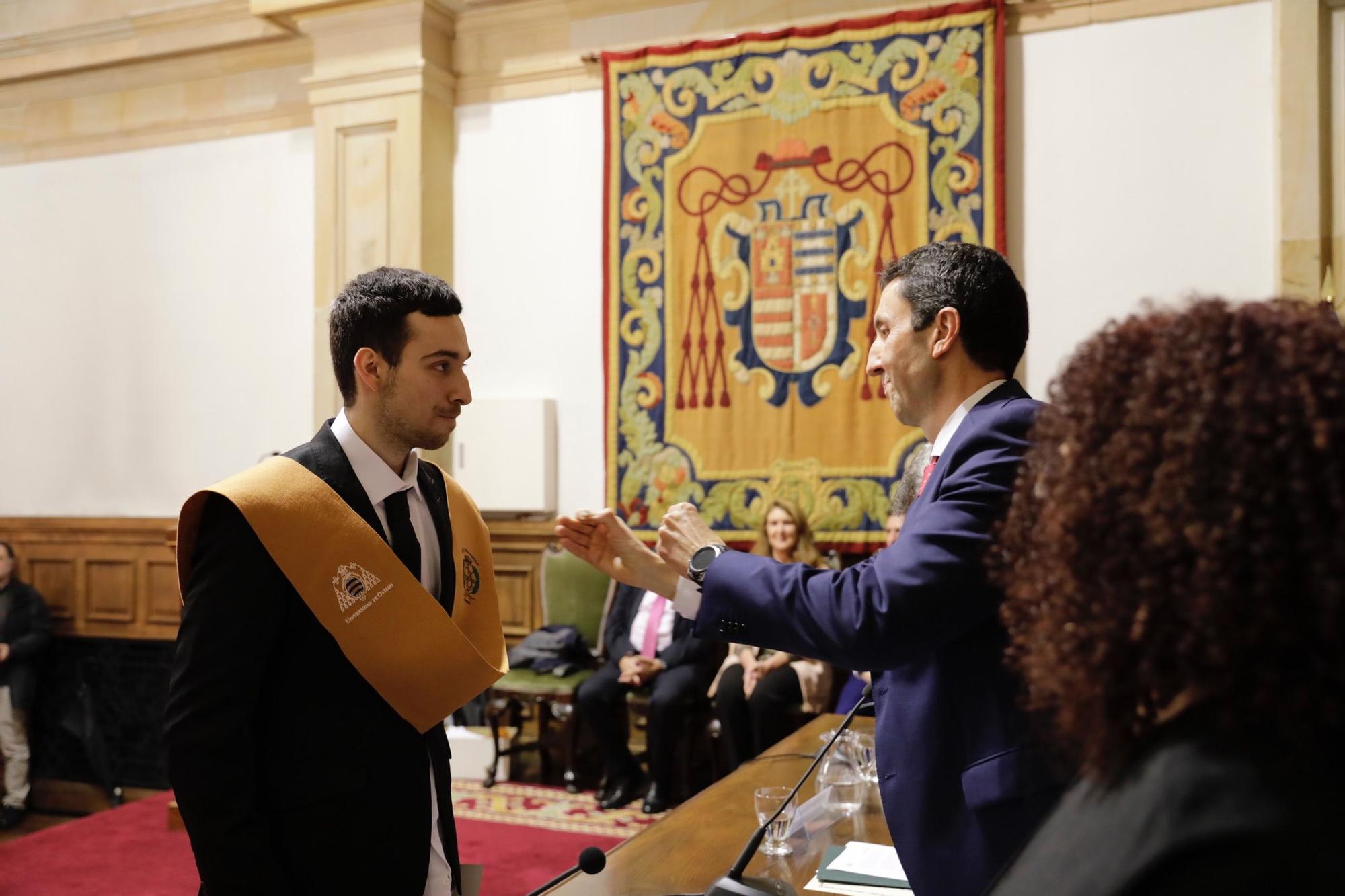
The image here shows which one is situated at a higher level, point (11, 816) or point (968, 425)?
point (968, 425)

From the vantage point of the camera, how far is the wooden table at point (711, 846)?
72.2 inches

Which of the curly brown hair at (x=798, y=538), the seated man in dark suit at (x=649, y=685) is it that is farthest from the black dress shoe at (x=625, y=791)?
the curly brown hair at (x=798, y=538)

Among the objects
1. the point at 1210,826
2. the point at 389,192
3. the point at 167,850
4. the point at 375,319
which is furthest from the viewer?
the point at 389,192

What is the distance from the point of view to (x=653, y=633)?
5.42m

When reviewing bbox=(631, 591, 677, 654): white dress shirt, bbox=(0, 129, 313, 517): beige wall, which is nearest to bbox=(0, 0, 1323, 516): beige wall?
bbox=(0, 129, 313, 517): beige wall

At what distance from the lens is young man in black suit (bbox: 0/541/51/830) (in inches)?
248

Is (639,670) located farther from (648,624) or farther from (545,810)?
(545,810)

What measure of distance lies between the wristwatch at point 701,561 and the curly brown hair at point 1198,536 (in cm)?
80

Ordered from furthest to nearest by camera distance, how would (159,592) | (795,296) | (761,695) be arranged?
(159,592) → (795,296) → (761,695)

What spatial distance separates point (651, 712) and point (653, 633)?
1.37 ft

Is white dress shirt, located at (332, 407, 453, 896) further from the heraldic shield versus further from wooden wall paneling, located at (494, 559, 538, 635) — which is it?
wooden wall paneling, located at (494, 559, 538, 635)

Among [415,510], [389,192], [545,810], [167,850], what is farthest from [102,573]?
[415,510]

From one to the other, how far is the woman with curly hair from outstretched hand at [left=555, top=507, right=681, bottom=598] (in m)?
0.98

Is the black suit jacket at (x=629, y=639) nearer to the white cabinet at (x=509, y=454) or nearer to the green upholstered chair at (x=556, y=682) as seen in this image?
the green upholstered chair at (x=556, y=682)
